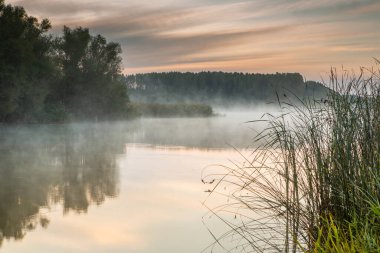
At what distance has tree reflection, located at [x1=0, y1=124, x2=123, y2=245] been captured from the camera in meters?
7.69

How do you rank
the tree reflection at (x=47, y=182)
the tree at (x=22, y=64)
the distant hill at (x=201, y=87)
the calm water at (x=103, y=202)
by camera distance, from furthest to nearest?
the distant hill at (x=201, y=87), the tree at (x=22, y=64), the tree reflection at (x=47, y=182), the calm water at (x=103, y=202)

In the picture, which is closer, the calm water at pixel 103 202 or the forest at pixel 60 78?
the calm water at pixel 103 202

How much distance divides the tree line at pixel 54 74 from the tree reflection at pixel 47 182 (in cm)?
1288

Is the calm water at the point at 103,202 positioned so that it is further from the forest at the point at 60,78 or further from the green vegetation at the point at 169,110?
the green vegetation at the point at 169,110

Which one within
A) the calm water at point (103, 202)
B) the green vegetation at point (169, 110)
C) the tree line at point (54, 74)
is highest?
the tree line at point (54, 74)

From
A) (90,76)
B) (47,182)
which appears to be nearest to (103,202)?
(47,182)

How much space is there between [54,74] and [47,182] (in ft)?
81.7

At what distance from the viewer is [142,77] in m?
102

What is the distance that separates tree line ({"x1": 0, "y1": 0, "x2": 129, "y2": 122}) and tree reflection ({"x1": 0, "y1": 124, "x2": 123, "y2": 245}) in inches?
507

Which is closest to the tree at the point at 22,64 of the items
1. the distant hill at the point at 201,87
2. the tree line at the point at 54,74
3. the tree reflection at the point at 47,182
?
the tree line at the point at 54,74

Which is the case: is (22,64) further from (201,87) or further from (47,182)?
(201,87)

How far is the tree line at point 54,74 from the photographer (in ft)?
96.5

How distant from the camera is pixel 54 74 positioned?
3441 centimetres

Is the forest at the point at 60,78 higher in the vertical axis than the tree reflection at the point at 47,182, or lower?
higher
